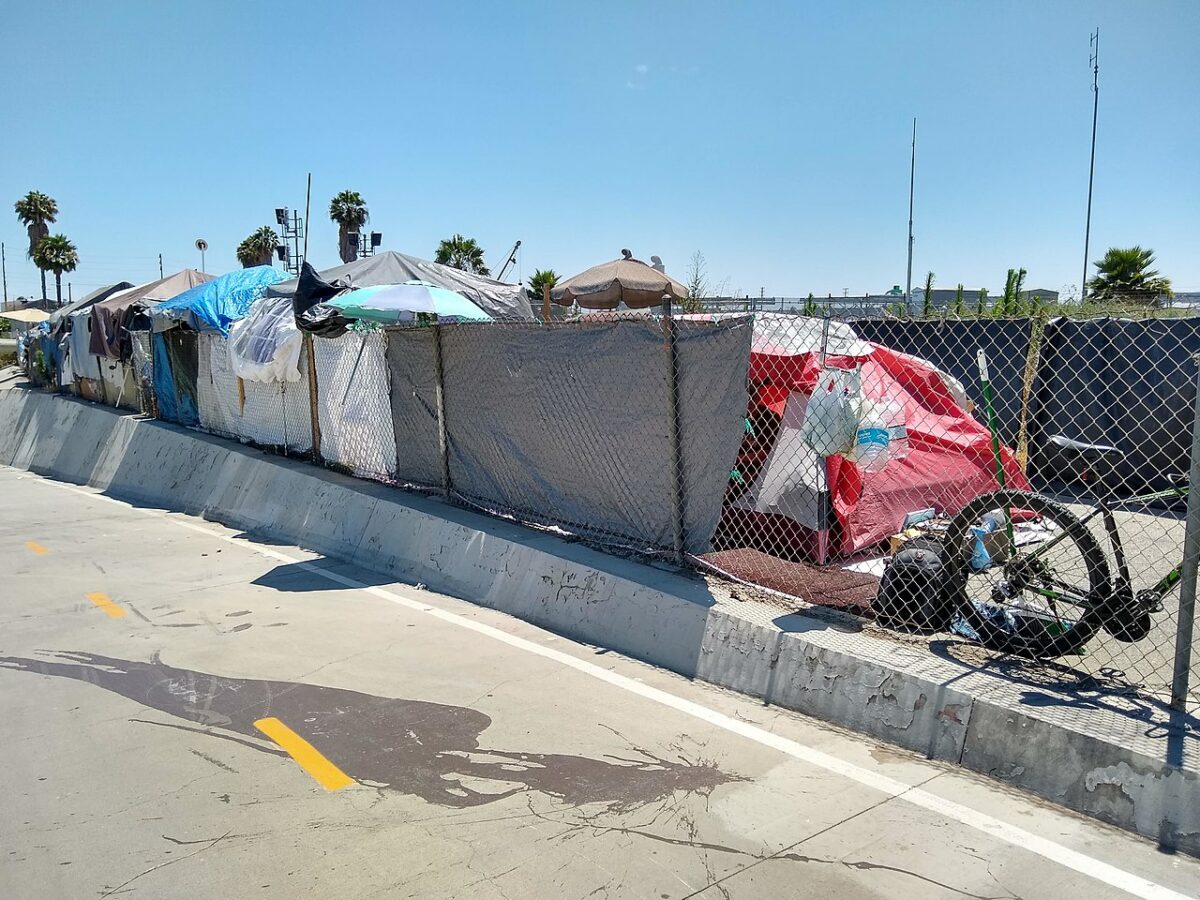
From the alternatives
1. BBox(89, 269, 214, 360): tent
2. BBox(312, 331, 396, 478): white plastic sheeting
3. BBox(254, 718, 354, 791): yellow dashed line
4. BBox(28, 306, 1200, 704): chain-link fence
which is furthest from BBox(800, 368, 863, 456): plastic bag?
BBox(89, 269, 214, 360): tent

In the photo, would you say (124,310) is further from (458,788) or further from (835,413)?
(458,788)

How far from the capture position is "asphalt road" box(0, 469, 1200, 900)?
3.32 m

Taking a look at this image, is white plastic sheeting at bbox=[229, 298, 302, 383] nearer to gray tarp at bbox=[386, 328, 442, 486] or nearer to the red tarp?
gray tarp at bbox=[386, 328, 442, 486]

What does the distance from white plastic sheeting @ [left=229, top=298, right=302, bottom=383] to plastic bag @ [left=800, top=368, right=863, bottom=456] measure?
782cm

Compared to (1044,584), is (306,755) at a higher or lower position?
lower

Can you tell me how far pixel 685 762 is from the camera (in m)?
4.26

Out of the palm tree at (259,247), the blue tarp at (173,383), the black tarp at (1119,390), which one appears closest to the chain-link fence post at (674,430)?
the black tarp at (1119,390)

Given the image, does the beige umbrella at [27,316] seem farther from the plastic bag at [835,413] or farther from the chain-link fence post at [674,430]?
the plastic bag at [835,413]

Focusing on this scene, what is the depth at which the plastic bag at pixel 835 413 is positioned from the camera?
18.7 ft

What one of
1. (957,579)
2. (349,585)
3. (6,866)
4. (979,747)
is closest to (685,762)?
(979,747)

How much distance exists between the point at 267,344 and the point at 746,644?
30.0 ft

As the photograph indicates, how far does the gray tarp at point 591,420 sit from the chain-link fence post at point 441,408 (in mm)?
70

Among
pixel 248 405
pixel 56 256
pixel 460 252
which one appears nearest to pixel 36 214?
pixel 56 256

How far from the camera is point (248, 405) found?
13.2 meters
